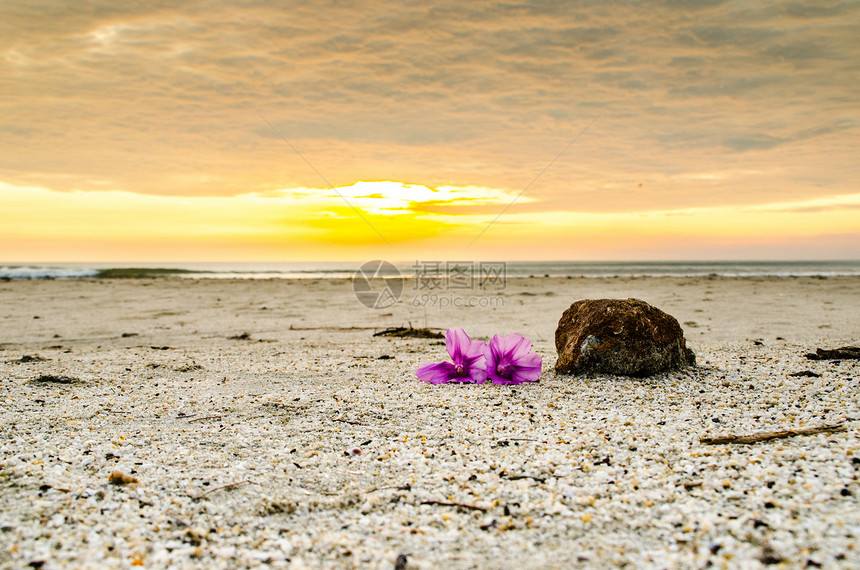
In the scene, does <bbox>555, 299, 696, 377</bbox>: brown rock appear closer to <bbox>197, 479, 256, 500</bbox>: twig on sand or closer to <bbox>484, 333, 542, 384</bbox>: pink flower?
<bbox>484, 333, 542, 384</bbox>: pink flower

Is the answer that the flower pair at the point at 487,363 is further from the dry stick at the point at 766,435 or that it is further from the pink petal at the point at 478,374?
the dry stick at the point at 766,435

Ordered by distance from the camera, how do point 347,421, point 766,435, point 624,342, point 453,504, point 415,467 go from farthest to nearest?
point 624,342, point 347,421, point 766,435, point 415,467, point 453,504

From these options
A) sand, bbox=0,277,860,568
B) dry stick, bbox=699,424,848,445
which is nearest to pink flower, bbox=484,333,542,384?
sand, bbox=0,277,860,568

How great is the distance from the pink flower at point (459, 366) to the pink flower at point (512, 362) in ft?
0.21

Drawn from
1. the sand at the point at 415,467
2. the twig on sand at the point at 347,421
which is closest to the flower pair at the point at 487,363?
the sand at the point at 415,467

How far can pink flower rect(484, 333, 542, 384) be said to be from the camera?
11.1ft

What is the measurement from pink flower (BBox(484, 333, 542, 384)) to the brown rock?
0.26m

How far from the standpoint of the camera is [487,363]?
351cm

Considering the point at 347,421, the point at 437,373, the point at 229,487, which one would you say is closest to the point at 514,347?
the point at 437,373

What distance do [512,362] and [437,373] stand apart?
0.48 m

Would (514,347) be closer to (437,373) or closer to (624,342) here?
(437,373)

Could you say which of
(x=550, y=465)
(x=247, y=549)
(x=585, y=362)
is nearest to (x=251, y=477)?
(x=247, y=549)

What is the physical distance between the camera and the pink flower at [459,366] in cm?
350

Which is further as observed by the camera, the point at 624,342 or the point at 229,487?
the point at 624,342
